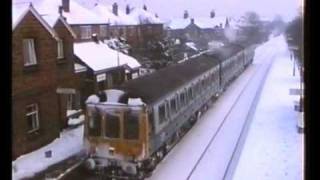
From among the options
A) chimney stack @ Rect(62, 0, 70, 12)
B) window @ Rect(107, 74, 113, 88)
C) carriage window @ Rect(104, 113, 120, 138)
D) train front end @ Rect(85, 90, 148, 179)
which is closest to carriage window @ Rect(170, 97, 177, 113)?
train front end @ Rect(85, 90, 148, 179)

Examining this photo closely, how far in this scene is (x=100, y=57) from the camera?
1.30 metres

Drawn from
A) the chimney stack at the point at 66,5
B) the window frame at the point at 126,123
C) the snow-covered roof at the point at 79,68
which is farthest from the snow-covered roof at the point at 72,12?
the window frame at the point at 126,123

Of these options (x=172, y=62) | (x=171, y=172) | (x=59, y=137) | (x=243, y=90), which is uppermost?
(x=172, y=62)

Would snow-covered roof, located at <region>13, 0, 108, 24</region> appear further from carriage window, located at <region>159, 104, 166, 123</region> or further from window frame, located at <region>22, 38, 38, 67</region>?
carriage window, located at <region>159, 104, 166, 123</region>

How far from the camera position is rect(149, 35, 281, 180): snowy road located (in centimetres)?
120

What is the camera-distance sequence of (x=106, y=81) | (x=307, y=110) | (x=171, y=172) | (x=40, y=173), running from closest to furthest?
(x=307, y=110) → (x=40, y=173) → (x=171, y=172) → (x=106, y=81)

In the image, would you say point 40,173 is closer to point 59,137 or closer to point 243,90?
point 59,137

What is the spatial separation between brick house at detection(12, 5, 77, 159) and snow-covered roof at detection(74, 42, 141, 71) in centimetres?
5

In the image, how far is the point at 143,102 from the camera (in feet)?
4.84

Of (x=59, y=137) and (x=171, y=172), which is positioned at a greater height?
(x=59, y=137)

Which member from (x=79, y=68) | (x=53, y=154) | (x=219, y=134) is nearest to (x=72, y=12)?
(x=79, y=68)

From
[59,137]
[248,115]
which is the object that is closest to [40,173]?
[59,137]

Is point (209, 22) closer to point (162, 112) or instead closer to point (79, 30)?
point (79, 30)

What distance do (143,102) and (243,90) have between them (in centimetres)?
37
